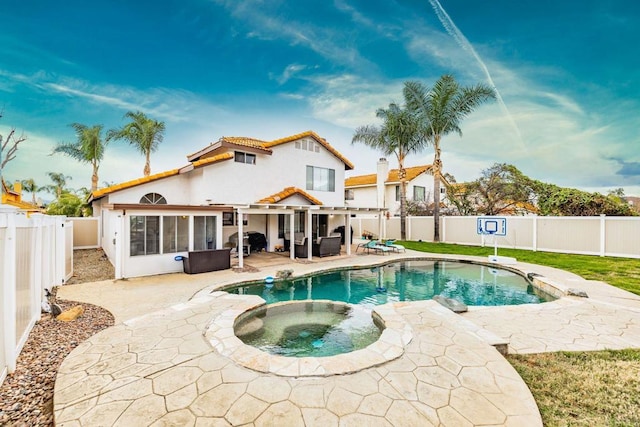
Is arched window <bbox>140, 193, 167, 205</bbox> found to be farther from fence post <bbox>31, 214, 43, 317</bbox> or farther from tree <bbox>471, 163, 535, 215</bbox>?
tree <bbox>471, 163, 535, 215</bbox>

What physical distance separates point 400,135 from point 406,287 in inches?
590

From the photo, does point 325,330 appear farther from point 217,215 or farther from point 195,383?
point 217,215

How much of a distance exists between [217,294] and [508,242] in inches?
789

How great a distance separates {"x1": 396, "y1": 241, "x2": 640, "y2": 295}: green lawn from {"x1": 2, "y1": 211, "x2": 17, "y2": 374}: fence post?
617 inches

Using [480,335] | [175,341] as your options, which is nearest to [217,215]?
[175,341]

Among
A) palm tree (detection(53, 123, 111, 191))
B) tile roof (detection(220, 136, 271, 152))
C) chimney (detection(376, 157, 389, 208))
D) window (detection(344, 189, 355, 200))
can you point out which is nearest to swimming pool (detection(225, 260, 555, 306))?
tile roof (detection(220, 136, 271, 152))

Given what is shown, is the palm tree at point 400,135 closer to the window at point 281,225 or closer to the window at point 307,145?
the window at point 307,145

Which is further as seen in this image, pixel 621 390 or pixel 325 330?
pixel 325 330

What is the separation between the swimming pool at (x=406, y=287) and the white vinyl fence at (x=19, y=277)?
4935 millimetres

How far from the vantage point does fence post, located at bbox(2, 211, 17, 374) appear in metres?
3.88

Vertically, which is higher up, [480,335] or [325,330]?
[480,335]

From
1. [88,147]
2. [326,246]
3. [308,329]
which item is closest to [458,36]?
[326,246]

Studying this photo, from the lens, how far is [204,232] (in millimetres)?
12227

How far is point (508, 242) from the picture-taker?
1900 cm
